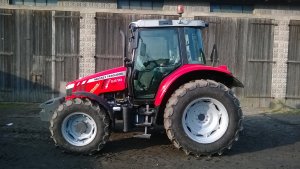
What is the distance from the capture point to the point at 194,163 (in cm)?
580

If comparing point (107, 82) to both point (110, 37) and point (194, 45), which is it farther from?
point (110, 37)

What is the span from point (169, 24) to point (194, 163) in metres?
2.35

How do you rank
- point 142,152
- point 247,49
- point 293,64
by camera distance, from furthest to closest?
point 293,64, point 247,49, point 142,152

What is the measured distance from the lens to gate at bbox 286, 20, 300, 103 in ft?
42.0

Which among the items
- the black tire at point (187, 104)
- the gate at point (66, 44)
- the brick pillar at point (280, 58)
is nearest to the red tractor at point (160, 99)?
the black tire at point (187, 104)

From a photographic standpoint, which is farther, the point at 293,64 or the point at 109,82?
the point at 293,64

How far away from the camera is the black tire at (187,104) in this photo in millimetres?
6082

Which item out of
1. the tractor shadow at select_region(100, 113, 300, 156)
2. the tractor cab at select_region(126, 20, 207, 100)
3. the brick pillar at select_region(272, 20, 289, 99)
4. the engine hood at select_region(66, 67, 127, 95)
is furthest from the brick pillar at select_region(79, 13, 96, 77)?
the brick pillar at select_region(272, 20, 289, 99)

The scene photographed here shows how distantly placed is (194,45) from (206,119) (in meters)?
1.30

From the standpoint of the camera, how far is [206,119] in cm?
643

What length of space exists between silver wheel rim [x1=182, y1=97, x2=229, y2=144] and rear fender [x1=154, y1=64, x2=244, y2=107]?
17.9 inches

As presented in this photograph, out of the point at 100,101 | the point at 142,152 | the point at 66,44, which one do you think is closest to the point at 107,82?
the point at 100,101

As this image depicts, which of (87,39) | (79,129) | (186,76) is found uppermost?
(87,39)

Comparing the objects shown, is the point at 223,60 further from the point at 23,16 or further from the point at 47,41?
the point at 23,16
